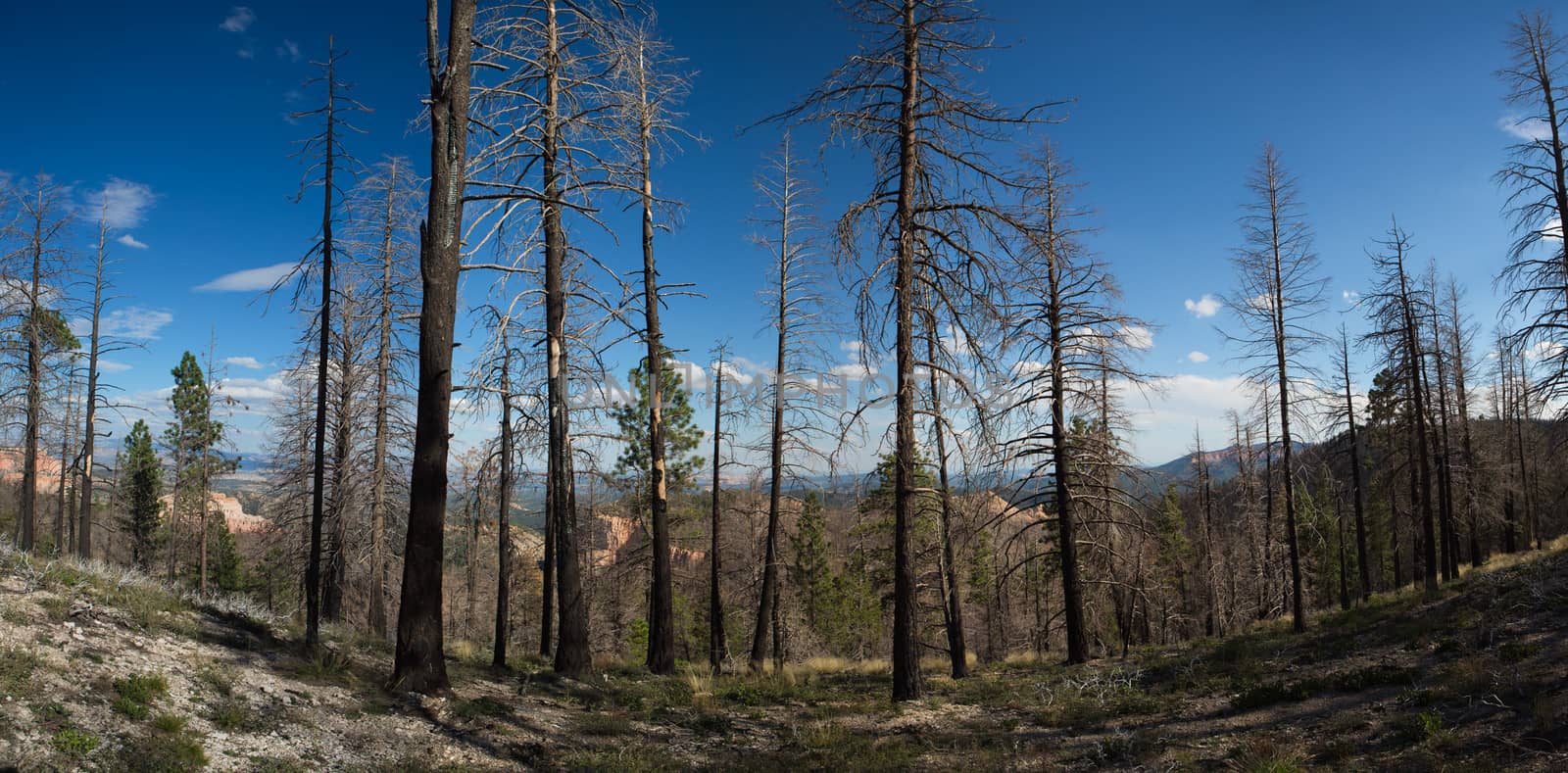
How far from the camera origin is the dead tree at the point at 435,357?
7.88 m

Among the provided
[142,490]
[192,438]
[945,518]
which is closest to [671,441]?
[945,518]

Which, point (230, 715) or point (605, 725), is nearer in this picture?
point (230, 715)

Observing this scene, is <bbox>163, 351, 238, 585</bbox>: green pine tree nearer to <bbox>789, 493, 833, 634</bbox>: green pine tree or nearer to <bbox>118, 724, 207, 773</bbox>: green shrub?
<bbox>789, 493, 833, 634</bbox>: green pine tree

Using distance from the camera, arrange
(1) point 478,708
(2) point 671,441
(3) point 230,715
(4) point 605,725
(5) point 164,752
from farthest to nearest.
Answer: (2) point 671,441 → (4) point 605,725 → (1) point 478,708 → (3) point 230,715 → (5) point 164,752

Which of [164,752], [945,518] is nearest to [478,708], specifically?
[164,752]

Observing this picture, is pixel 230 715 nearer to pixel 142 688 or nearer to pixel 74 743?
pixel 142 688

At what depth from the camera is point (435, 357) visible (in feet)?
26.5

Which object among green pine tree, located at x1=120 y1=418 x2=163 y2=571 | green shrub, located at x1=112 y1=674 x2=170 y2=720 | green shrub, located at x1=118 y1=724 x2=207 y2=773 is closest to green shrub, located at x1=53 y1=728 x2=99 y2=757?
green shrub, located at x1=118 y1=724 x2=207 y2=773

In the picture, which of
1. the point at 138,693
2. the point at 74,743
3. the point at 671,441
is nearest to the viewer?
the point at 74,743

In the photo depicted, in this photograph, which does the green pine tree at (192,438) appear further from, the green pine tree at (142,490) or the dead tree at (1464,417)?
the dead tree at (1464,417)

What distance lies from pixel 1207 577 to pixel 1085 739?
28.0 m

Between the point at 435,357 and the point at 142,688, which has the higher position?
the point at 435,357

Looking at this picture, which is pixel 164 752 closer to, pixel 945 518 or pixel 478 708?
pixel 478 708

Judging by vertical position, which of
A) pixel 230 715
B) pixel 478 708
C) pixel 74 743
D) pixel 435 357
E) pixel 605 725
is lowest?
pixel 605 725
